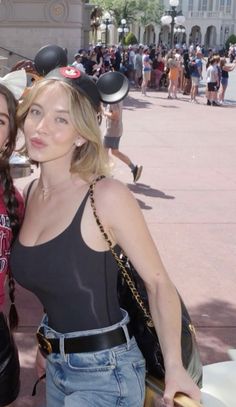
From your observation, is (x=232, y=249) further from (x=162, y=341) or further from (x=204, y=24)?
(x=204, y=24)

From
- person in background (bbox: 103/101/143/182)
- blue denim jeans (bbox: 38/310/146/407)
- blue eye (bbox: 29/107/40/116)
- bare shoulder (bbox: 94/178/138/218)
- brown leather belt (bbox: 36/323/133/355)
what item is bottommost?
person in background (bbox: 103/101/143/182)

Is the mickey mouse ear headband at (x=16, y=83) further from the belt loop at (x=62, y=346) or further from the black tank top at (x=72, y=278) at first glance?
the belt loop at (x=62, y=346)

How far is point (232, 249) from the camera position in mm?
6117

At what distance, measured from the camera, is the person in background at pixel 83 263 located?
1.87 metres

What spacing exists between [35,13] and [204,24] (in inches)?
3029

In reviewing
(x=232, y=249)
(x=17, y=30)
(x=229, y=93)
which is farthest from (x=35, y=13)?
(x=232, y=249)

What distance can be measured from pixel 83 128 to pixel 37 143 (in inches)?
6.6

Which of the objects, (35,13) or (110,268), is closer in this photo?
(110,268)

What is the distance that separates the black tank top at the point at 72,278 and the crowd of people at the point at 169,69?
15102 millimetres

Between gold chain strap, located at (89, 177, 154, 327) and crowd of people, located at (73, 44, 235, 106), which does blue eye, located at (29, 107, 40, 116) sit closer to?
gold chain strap, located at (89, 177, 154, 327)

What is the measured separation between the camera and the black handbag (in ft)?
6.33

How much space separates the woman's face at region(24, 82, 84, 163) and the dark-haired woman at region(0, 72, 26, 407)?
0.26 m

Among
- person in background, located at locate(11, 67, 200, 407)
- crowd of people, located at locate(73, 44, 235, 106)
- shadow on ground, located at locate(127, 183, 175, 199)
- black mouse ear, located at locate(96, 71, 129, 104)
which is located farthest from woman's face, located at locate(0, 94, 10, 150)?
crowd of people, located at locate(73, 44, 235, 106)

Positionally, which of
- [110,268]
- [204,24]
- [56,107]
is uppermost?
[56,107]
